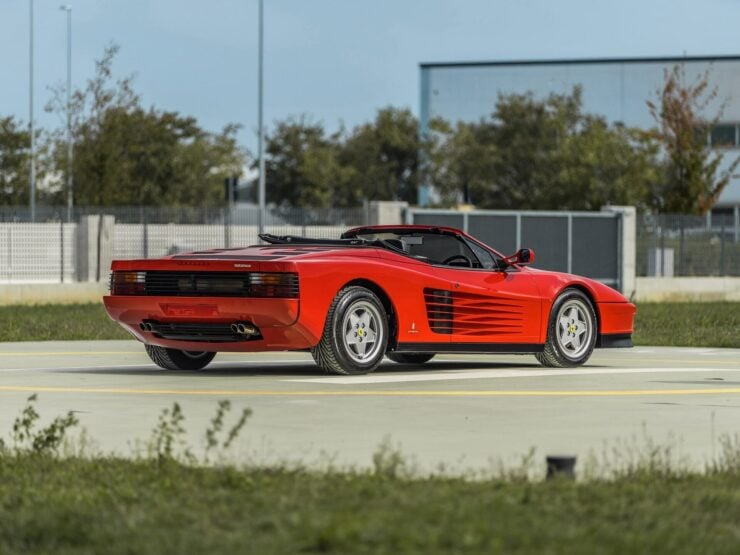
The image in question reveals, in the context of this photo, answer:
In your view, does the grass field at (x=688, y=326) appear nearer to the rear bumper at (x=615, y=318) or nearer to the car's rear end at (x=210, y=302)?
the rear bumper at (x=615, y=318)

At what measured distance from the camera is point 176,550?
17.9ft

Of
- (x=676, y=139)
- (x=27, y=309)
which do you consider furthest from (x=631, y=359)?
(x=676, y=139)

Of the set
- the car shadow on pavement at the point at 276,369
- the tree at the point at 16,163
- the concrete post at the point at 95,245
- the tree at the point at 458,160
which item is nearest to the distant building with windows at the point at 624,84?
the tree at the point at 458,160

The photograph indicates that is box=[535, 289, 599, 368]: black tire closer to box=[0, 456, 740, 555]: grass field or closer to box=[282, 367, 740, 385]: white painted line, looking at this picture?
box=[282, 367, 740, 385]: white painted line

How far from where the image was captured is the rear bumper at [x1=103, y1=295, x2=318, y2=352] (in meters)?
12.8

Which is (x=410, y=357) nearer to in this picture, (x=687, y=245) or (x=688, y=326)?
(x=688, y=326)

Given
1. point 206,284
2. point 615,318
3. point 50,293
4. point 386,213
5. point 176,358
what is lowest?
point 50,293

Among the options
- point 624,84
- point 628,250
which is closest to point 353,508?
point 628,250

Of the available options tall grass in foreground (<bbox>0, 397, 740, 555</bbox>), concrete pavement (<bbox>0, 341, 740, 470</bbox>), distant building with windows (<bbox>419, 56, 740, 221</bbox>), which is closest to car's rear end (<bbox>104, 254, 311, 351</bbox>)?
concrete pavement (<bbox>0, 341, 740, 470</bbox>)

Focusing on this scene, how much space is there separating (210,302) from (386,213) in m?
25.6

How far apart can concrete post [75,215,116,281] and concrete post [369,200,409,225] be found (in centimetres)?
608

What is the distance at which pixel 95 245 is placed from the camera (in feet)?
128

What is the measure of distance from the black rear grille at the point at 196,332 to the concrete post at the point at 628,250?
27333 millimetres

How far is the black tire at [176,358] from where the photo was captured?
14430mm
